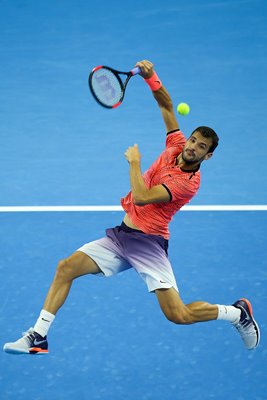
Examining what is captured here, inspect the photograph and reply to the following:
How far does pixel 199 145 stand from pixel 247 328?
1700 millimetres

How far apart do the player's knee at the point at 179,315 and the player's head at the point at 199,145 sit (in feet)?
4.02

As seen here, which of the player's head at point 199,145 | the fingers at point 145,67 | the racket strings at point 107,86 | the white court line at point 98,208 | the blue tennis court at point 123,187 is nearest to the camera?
the player's head at point 199,145

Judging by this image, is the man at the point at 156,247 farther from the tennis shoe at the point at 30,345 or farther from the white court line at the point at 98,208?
the white court line at the point at 98,208

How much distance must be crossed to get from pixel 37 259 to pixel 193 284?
1716 millimetres

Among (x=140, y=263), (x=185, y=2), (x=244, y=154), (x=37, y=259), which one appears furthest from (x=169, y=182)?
(x=185, y=2)

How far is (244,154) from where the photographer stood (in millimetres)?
12250

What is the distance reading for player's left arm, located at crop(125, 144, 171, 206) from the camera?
295 inches

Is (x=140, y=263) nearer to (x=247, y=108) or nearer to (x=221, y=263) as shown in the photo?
(x=221, y=263)

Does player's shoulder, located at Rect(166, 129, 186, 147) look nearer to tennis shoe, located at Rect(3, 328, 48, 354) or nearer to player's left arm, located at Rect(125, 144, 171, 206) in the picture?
player's left arm, located at Rect(125, 144, 171, 206)

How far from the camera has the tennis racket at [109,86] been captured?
7828mm

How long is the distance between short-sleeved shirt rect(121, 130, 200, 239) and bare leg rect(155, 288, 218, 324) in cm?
58

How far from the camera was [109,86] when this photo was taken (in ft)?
26.0

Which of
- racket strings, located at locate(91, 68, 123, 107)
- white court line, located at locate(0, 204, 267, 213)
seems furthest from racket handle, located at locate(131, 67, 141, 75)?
white court line, located at locate(0, 204, 267, 213)

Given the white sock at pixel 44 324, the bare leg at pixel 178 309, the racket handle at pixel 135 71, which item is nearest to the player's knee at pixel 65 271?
the white sock at pixel 44 324
